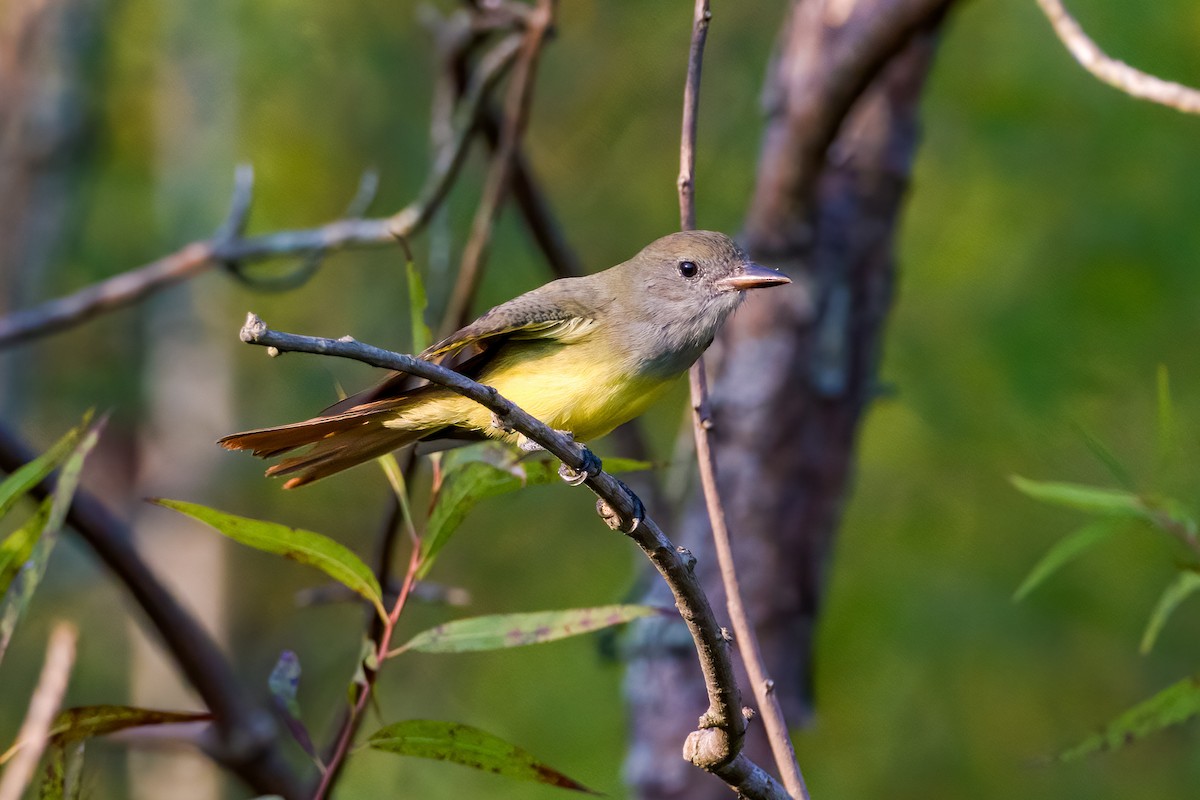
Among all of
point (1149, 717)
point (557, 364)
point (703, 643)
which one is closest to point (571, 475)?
point (703, 643)

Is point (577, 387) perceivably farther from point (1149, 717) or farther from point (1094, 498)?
point (1149, 717)

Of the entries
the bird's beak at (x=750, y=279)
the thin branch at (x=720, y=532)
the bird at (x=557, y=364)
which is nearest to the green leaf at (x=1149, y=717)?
the thin branch at (x=720, y=532)

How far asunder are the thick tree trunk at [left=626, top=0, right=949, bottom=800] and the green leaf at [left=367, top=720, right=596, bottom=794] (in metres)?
2.33

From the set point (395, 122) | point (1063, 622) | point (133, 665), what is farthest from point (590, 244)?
point (133, 665)

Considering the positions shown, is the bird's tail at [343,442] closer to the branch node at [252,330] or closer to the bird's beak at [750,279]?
the bird's beak at [750,279]

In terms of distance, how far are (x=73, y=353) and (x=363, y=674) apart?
33.3ft

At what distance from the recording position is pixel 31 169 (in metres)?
7.07

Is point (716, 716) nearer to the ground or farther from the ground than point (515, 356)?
nearer to the ground

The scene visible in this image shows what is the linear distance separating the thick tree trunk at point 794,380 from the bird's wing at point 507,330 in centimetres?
146

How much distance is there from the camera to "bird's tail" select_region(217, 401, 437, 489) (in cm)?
291

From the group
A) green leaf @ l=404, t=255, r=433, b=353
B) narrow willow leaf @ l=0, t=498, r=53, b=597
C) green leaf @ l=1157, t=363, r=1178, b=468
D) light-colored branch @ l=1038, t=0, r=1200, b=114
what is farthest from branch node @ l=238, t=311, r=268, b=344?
green leaf @ l=1157, t=363, r=1178, b=468

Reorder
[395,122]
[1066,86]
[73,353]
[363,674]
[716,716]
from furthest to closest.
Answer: [73,353], [395,122], [1066,86], [363,674], [716,716]

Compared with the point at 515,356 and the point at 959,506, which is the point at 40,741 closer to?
the point at 515,356

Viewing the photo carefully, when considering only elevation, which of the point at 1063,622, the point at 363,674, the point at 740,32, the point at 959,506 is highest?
the point at 740,32
